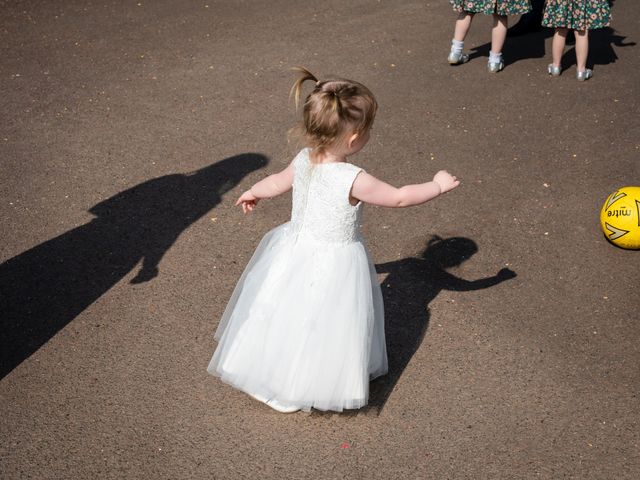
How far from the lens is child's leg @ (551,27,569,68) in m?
A: 8.69

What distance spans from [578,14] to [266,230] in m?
4.69

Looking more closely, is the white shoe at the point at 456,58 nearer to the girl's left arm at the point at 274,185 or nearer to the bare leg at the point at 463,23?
the bare leg at the point at 463,23

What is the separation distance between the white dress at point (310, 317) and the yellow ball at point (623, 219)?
2.50m

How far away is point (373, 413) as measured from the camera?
4461 millimetres

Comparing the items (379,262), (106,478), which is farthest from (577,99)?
(106,478)

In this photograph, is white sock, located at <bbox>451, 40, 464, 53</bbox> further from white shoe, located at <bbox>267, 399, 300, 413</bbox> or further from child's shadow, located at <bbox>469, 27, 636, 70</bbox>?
white shoe, located at <bbox>267, 399, 300, 413</bbox>

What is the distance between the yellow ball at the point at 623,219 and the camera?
574 cm

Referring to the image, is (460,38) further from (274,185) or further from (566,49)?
(274,185)

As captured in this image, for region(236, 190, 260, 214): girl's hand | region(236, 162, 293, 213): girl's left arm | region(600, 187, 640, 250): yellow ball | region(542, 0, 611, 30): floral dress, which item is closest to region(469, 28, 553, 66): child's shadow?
region(542, 0, 611, 30): floral dress

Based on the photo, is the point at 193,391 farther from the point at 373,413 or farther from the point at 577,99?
the point at 577,99

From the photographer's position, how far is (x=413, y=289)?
5465 mm

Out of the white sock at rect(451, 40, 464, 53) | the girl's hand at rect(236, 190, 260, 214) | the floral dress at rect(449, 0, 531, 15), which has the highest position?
the girl's hand at rect(236, 190, 260, 214)

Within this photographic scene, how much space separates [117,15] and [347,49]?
332 centimetres

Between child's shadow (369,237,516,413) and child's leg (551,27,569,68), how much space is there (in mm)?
3848
